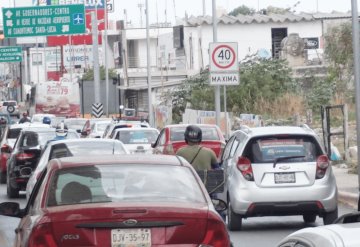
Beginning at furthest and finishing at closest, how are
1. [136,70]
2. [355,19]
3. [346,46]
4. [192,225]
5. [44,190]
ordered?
[136,70], [346,46], [355,19], [44,190], [192,225]

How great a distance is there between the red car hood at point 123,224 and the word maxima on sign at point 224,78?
20134 millimetres

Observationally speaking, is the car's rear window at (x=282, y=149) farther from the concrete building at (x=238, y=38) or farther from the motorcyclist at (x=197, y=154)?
the concrete building at (x=238, y=38)

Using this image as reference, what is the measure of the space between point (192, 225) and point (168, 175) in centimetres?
91

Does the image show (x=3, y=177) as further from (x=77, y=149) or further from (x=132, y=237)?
(x=132, y=237)

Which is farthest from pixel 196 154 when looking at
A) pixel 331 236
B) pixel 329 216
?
pixel 331 236

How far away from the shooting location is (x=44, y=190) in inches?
368

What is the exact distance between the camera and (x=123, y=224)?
332 inches

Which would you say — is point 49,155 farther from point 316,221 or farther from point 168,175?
point 168,175

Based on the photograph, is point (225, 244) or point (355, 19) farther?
point (355, 19)

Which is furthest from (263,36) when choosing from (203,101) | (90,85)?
(203,101)

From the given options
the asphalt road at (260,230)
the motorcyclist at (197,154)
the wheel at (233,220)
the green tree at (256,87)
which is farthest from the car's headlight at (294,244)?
the green tree at (256,87)

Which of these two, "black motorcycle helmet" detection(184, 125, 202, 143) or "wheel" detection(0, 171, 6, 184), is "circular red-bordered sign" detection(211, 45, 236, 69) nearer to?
"wheel" detection(0, 171, 6, 184)

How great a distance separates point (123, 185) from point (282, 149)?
801 cm

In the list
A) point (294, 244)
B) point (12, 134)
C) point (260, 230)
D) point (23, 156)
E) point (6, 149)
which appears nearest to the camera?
point (294, 244)
